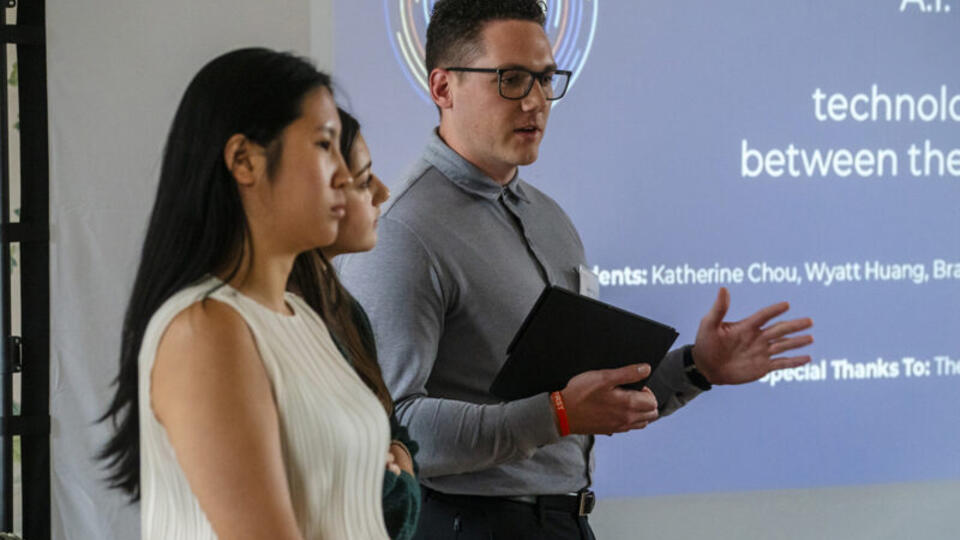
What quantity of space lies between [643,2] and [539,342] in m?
1.65

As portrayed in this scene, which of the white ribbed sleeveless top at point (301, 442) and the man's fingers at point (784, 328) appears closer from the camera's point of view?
the white ribbed sleeveless top at point (301, 442)

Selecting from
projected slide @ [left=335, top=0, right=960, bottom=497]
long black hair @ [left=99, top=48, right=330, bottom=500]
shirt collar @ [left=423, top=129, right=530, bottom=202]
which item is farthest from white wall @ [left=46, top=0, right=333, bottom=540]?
long black hair @ [left=99, top=48, right=330, bottom=500]

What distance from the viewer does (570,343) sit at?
1.64 m

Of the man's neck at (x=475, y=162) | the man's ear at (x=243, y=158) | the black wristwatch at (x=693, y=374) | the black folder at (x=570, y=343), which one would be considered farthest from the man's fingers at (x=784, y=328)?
the man's ear at (x=243, y=158)

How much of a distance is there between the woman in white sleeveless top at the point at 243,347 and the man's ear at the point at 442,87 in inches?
38.8

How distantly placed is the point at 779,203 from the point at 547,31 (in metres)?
0.84

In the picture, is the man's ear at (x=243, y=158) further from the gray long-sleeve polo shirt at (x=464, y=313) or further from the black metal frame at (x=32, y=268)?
the black metal frame at (x=32, y=268)

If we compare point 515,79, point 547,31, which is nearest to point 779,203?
point 547,31

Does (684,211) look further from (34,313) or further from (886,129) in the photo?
(34,313)

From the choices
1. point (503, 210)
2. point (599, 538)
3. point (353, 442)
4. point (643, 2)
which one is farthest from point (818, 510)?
point (353, 442)

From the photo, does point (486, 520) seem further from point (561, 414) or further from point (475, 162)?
point (475, 162)

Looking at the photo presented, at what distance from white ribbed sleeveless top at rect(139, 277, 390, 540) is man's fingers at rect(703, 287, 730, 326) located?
111cm

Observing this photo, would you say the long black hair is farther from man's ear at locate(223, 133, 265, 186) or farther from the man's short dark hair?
the man's short dark hair

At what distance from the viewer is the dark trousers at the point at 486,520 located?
5.67 feet
